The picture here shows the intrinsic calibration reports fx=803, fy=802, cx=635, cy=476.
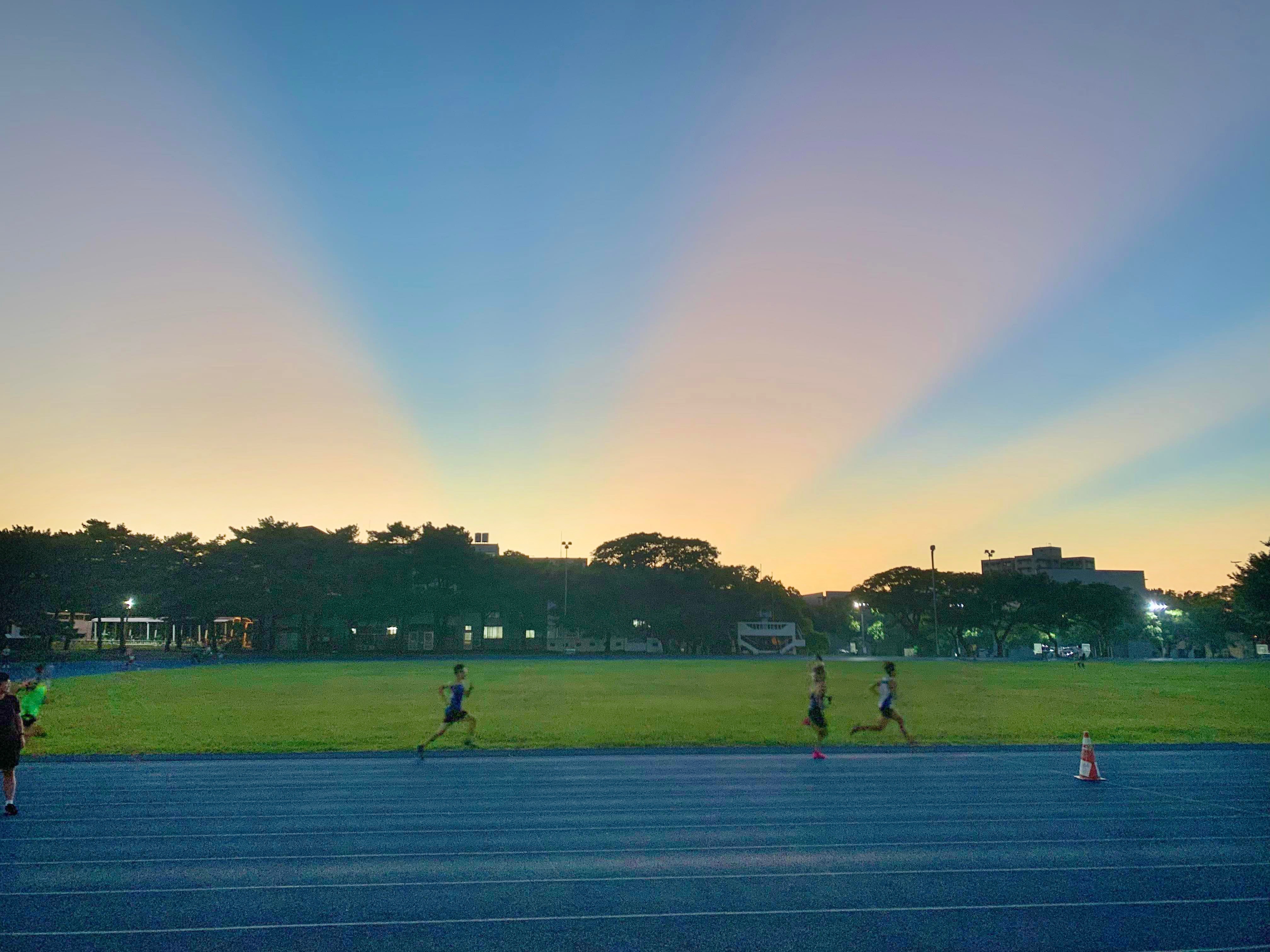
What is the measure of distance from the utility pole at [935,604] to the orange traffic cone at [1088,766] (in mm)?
83206

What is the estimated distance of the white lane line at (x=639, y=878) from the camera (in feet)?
27.8

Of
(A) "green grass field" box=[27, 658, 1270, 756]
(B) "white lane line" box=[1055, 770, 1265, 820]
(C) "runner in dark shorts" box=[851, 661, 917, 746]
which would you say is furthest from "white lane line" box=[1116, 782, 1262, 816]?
(A) "green grass field" box=[27, 658, 1270, 756]

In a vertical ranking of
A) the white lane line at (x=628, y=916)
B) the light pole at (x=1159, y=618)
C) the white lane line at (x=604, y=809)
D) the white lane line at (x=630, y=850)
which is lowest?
the light pole at (x=1159, y=618)

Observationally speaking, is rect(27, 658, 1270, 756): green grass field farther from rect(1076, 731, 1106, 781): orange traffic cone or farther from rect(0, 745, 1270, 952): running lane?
rect(1076, 731, 1106, 781): orange traffic cone

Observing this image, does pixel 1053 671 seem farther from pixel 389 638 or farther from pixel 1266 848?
pixel 389 638

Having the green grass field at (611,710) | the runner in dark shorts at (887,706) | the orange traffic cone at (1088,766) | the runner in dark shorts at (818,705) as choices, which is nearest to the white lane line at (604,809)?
the orange traffic cone at (1088,766)

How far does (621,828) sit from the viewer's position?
37.1 ft

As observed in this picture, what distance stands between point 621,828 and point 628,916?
3.68 metres

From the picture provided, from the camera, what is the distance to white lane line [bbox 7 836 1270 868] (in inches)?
379

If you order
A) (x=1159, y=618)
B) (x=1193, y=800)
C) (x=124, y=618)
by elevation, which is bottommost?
(x=1159, y=618)

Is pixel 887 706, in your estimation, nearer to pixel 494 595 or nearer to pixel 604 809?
pixel 604 809

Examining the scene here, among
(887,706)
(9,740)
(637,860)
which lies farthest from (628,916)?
(887,706)

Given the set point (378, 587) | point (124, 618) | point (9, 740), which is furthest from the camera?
point (378, 587)

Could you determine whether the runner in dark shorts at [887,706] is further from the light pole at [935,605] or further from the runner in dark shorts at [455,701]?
the light pole at [935,605]
